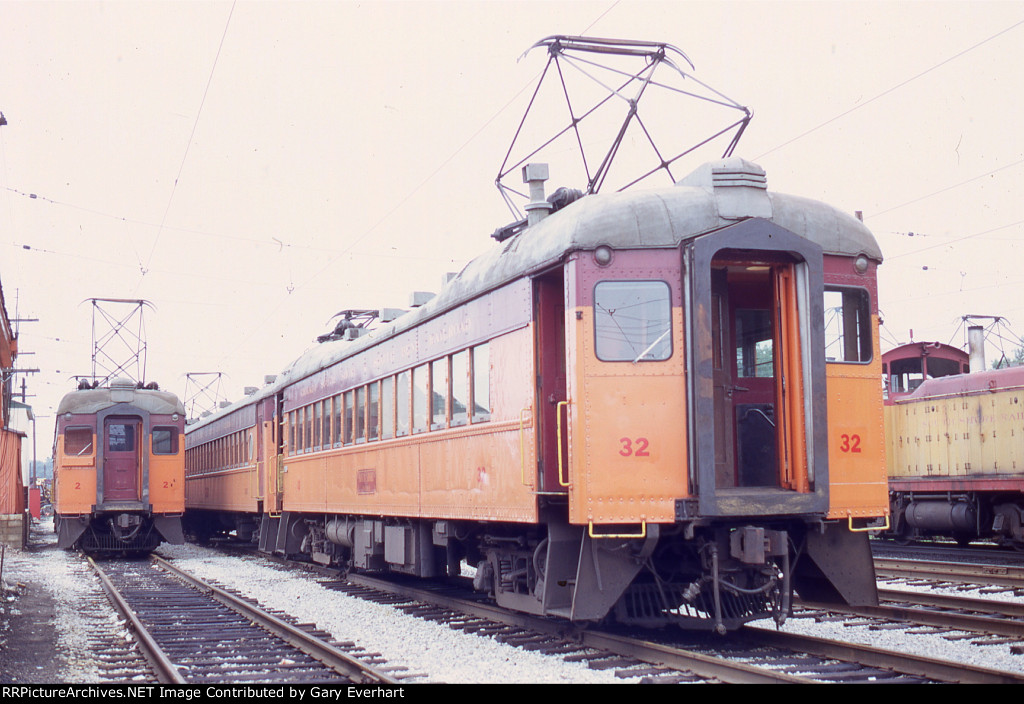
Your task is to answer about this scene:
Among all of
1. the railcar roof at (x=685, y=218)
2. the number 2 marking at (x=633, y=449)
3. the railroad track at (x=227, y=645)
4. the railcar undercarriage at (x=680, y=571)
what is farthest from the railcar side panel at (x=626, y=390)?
the railroad track at (x=227, y=645)

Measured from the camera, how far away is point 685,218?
7.88 meters

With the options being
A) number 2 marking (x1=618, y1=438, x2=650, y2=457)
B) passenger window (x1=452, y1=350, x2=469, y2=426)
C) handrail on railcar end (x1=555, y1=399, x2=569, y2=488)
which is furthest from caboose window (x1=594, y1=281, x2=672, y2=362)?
passenger window (x1=452, y1=350, x2=469, y2=426)

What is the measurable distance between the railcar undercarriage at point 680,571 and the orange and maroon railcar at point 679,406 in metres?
0.02

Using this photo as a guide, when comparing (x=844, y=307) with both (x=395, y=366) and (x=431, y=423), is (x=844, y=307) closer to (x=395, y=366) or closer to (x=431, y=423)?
(x=431, y=423)

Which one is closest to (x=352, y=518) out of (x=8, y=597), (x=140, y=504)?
(x=8, y=597)

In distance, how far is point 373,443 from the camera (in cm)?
1266

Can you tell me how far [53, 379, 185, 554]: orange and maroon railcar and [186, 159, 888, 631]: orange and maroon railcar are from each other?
1419cm

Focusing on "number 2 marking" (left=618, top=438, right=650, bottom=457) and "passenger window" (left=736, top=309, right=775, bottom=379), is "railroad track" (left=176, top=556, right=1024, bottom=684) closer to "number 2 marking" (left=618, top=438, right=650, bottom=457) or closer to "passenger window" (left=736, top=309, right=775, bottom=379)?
"number 2 marking" (left=618, top=438, right=650, bottom=457)

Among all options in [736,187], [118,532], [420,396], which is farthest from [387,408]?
[118,532]

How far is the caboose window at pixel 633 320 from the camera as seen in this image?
25.4 ft

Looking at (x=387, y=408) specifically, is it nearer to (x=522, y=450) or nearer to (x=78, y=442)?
(x=522, y=450)

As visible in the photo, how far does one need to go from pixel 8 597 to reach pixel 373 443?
4.85 metres

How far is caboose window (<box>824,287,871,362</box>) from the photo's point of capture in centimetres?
816

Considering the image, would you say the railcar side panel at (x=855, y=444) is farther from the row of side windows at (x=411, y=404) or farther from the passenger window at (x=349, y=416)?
the passenger window at (x=349, y=416)
